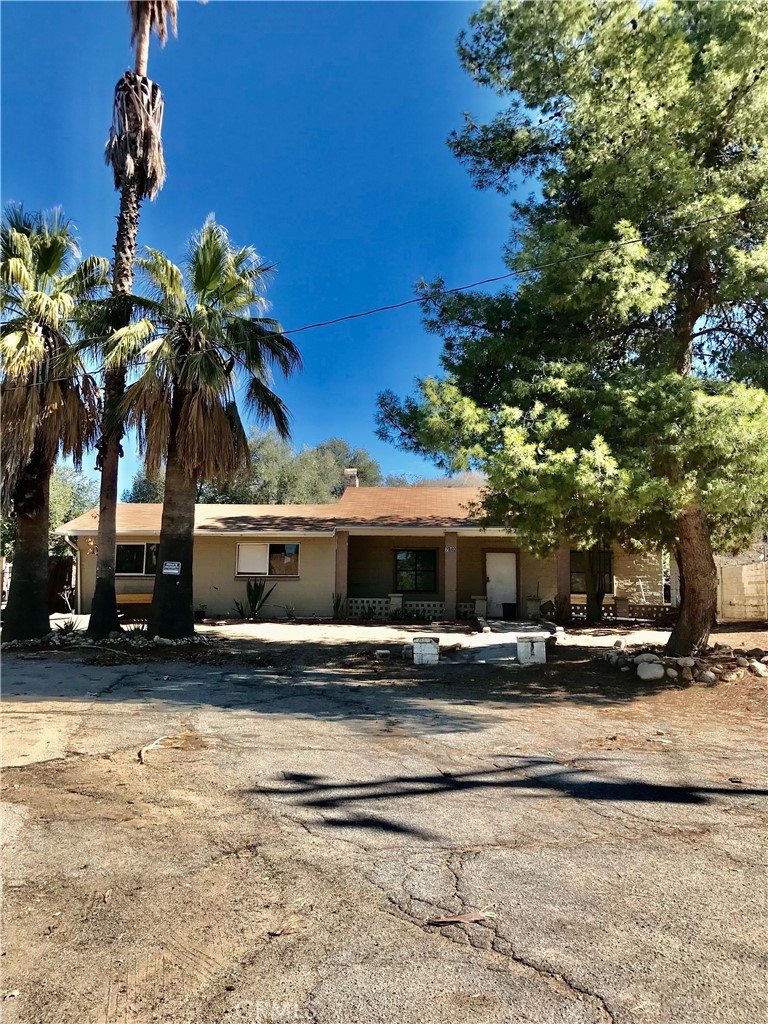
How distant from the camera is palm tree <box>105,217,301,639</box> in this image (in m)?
13.2

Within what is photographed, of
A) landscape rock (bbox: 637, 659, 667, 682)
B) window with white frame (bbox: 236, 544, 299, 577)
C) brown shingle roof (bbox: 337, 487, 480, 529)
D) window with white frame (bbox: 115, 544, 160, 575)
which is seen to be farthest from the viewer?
window with white frame (bbox: 115, 544, 160, 575)

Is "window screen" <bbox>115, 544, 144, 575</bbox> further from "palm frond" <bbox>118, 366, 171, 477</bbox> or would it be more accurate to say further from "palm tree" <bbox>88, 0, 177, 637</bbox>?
"palm frond" <bbox>118, 366, 171, 477</bbox>

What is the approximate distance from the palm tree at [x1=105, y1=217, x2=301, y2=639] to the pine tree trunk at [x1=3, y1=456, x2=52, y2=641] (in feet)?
7.64

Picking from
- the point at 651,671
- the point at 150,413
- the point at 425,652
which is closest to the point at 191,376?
the point at 150,413

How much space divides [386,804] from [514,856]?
1215 mm

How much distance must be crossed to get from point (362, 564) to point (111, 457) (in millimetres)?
10997

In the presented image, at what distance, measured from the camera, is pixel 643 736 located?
7375 millimetres

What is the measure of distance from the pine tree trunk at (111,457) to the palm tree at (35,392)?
490mm

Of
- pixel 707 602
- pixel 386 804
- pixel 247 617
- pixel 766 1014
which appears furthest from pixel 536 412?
pixel 247 617


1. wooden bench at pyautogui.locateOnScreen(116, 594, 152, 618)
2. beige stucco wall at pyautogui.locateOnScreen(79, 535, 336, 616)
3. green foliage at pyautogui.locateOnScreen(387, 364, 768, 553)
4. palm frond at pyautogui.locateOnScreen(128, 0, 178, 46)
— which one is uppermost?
palm frond at pyautogui.locateOnScreen(128, 0, 178, 46)

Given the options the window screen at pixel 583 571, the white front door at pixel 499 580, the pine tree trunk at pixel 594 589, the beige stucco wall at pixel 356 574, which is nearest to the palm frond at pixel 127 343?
the beige stucco wall at pixel 356 574

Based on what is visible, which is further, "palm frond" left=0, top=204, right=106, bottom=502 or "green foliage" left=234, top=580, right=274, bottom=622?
"green foliage" left=234, top=580, right=274, bottom=622

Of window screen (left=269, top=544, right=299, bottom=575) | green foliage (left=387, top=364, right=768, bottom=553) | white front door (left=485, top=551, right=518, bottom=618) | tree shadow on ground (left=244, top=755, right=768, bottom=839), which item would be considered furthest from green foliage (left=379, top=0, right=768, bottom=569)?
window screen (left=269, top=544, right=299, bottom=575)

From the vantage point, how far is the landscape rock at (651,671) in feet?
34.2
